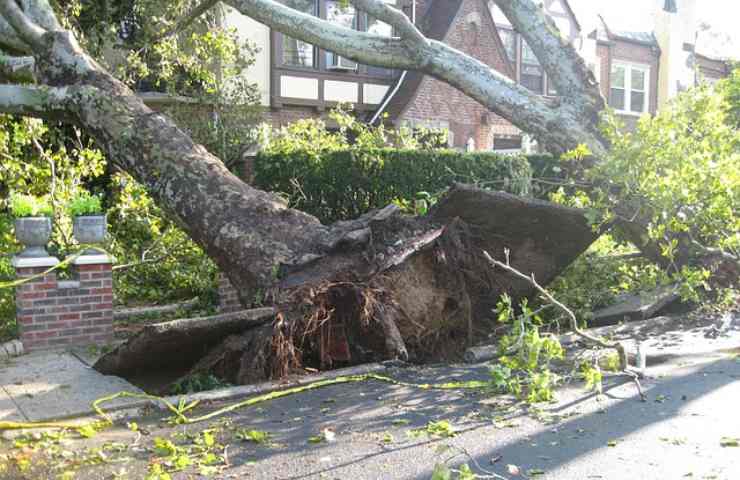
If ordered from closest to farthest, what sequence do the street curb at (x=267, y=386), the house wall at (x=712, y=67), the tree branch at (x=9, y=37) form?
the street curb at (x=267, y=386) → the tree branch at (x=9, y=37) → the house wall at (x=712, y=67)

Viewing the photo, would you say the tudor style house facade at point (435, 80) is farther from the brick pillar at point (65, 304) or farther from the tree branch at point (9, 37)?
the brick pillar at point (65, 304)

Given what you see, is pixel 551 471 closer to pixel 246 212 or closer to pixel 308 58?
pixel 246 212

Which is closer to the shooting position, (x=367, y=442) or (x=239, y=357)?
(x=367, y=442)

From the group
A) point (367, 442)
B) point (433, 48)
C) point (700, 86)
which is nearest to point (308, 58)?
point (433, 48)

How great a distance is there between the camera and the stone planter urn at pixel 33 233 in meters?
6.51

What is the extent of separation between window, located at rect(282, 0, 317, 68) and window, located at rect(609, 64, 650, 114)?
13.3 metres

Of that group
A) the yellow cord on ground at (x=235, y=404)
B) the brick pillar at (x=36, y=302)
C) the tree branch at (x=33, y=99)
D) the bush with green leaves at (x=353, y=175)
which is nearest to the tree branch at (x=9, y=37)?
the tree branch at (x=33, y=99)

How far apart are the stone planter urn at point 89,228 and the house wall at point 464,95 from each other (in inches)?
501

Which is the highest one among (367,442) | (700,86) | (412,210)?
(700,86)

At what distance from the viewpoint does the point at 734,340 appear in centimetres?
678

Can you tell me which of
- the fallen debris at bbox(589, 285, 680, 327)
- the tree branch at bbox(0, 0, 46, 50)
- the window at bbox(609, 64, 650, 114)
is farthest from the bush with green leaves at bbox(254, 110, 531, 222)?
the window at bbox(609, 64, 650, 114)

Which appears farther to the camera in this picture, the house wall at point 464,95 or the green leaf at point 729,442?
the house wall at point 464,95

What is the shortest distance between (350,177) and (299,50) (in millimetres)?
7434

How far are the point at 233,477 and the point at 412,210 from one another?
5141 millimetres
